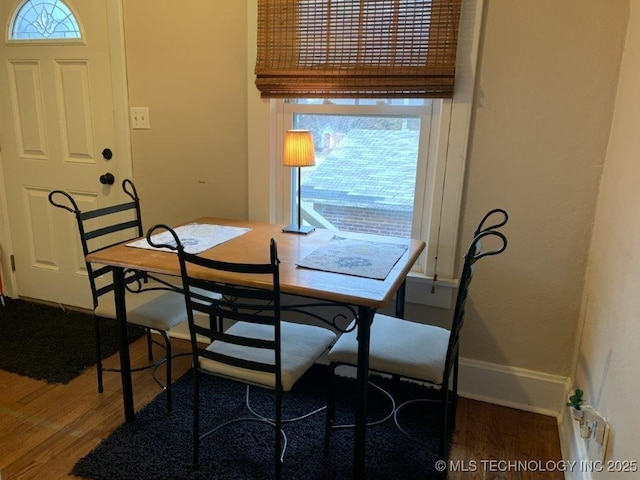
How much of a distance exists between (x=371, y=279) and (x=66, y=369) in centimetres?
173

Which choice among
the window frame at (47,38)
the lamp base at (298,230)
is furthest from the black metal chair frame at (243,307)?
the window frame at (47,38)

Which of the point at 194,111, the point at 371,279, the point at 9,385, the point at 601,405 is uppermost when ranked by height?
the point at 194,111

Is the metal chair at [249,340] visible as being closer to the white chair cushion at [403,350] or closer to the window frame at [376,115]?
the white chair cushion at [403,350]

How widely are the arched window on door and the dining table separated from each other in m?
1.43

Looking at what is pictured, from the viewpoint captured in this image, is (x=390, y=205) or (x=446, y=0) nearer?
(x=446, y=0)

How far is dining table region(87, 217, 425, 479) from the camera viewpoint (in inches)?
59.6

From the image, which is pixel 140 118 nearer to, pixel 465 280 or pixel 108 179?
pixel 108 179

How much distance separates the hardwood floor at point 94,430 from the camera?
180cm

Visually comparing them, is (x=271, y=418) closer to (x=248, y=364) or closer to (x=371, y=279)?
(x=248, y=364)

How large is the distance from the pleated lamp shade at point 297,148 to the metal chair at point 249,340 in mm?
631

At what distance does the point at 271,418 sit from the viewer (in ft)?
6.81

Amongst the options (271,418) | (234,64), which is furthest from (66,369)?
(234,64)

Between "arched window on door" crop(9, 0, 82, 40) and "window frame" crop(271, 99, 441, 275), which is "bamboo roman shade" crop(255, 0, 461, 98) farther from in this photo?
"arched window on door" crop(9, 0, 82, 40)

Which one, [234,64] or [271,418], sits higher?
[234,64]
